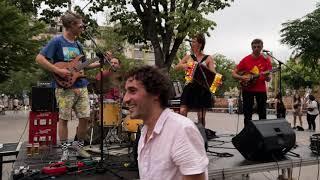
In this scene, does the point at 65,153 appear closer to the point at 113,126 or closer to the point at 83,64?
the point at 83,64

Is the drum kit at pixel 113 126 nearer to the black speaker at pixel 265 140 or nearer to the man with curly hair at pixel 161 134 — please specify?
the black speaker at pixel 265 140

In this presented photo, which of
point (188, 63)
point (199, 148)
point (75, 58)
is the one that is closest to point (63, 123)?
point (75, 58)

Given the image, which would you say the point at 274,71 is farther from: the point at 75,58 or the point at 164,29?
the point at 164,29

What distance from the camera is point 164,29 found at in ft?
55.1

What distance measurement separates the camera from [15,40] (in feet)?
79.7

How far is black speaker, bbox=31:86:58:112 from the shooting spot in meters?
6.68

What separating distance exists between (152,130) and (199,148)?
12.4 inches

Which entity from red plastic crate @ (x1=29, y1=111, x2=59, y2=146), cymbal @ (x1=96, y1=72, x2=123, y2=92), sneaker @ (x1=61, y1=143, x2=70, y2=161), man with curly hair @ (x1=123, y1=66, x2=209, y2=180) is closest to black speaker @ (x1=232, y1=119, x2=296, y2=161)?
cymbal @ (x1=96, y1=72, x2=123, y2=92)

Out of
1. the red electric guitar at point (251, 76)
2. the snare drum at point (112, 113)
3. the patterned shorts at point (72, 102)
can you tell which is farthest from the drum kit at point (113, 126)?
the red electric guitar at point (251, 76)

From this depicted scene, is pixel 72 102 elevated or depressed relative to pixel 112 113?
elevated

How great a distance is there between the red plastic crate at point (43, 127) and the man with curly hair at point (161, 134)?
4.52m

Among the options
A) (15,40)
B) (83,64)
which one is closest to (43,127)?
(83,64)

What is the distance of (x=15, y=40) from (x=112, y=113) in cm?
1832

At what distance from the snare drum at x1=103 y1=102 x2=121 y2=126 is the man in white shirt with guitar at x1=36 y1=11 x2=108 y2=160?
80.6 inches
